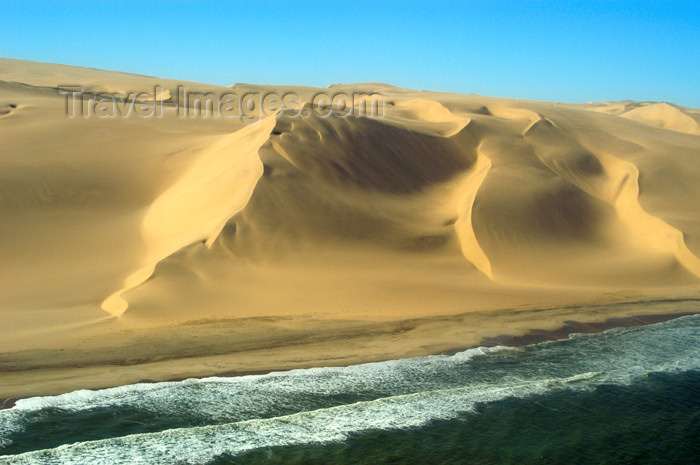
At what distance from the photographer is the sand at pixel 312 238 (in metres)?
9.26

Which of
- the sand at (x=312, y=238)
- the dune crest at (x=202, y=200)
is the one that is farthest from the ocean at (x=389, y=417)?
the dune crest at (x=202, y=200)

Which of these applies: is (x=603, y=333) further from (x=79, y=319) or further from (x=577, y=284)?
(x=79, y=319)

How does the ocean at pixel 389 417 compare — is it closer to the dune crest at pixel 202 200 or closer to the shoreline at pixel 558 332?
the shoreline at pixel 558 332

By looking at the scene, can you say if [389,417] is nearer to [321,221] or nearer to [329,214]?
[321,221]

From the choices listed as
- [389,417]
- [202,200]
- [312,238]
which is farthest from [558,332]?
[202,200]

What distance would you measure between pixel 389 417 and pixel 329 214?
21.3 feet

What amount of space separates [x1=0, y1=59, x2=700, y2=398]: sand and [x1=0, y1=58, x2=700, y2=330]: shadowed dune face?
5cm

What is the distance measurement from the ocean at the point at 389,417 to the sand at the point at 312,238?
1.83 ft

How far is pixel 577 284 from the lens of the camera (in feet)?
41.8

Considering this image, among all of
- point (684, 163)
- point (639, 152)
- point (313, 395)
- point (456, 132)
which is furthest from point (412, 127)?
point (313, 395)

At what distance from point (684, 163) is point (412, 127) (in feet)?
26.9

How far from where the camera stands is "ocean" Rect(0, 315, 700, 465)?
6.60m

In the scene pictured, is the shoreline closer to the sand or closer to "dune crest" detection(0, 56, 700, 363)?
the sand

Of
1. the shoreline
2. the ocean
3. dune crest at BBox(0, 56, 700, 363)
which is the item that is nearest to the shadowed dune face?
dune crest at BBox(0, 56, 700, 363)
